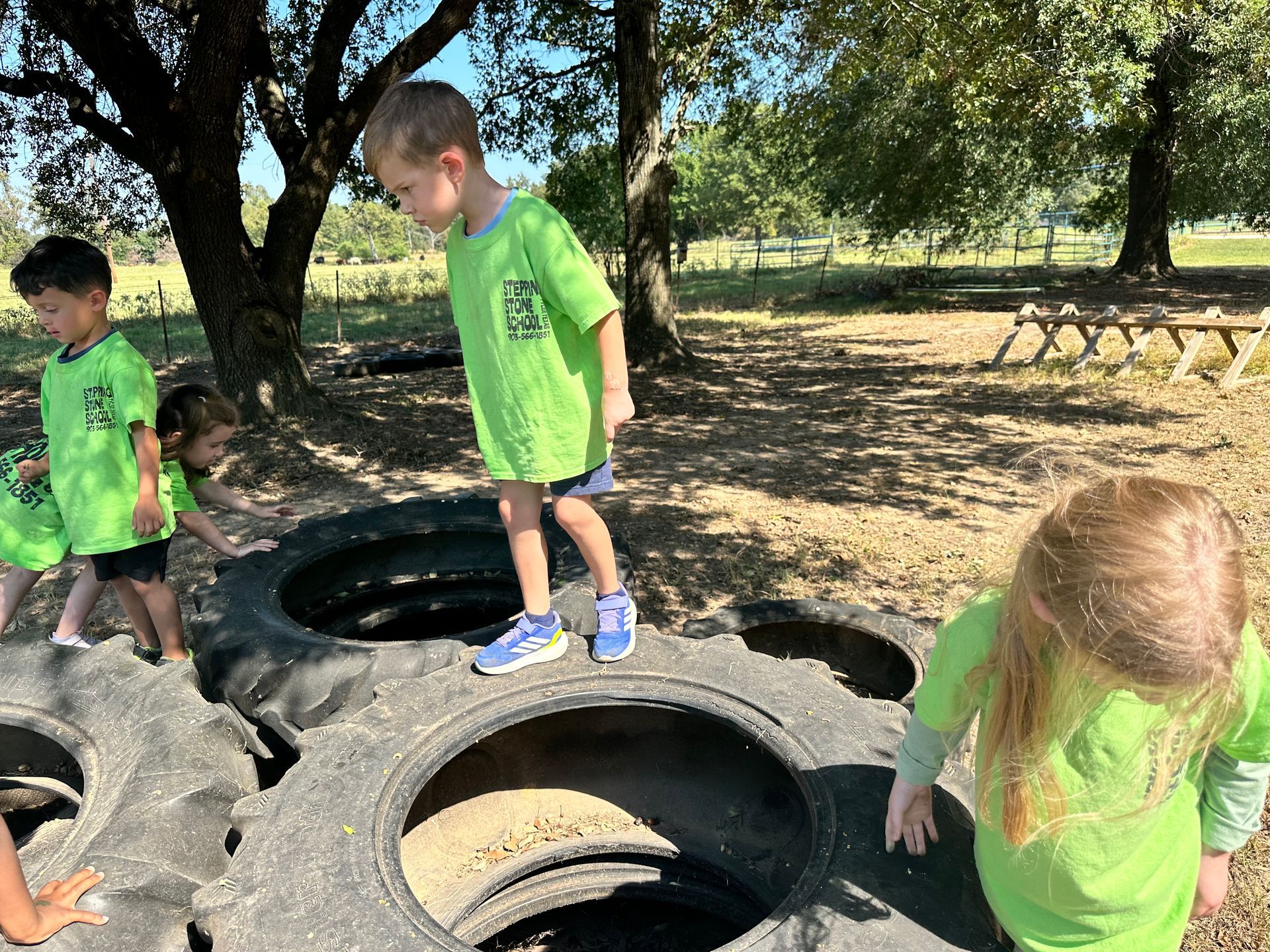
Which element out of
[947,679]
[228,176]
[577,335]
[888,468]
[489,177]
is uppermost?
[228,176]

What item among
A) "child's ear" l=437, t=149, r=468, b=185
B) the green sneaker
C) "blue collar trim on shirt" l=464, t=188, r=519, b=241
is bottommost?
the green sneaker

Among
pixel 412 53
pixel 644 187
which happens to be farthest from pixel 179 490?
pixel 644 187

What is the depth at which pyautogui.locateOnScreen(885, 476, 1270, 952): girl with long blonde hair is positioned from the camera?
4.01ft

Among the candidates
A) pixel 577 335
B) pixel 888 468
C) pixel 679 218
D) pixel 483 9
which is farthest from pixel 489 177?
pixel 679 218

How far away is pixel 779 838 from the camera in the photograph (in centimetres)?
233

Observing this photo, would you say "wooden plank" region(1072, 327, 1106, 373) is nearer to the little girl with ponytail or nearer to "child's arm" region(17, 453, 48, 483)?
the little girl with ponytail

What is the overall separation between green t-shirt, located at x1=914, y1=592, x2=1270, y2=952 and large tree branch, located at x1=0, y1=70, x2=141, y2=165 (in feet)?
27.7

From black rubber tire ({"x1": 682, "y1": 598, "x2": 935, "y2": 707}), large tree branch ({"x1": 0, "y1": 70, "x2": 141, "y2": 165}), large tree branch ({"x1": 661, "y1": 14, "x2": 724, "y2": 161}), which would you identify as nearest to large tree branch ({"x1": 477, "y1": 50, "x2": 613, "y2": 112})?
large tree branch ({"x1": 661, "y1": 14, "x2": 724, "y2": 161})

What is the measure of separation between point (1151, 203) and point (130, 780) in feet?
86.5

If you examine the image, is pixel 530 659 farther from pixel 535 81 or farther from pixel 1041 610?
pixel 535 81

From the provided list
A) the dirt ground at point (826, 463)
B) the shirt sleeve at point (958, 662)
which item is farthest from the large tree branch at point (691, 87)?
the shirt sleeve at point (958, 662)

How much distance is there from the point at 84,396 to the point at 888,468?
5.77 m

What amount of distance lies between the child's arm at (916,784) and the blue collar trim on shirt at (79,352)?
305cm

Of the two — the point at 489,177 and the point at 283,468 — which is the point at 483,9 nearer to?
the point at 283,468
